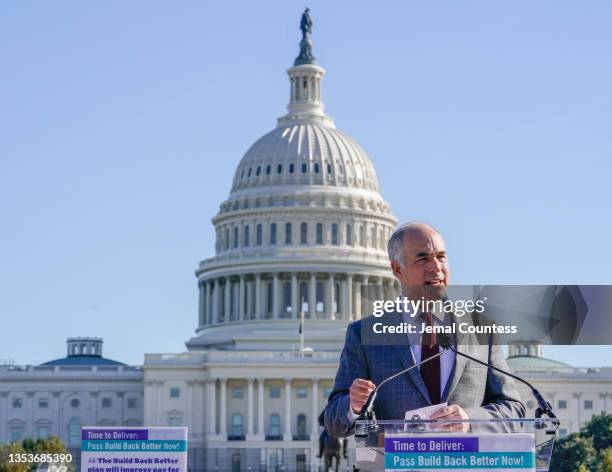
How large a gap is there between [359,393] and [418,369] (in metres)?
0.77

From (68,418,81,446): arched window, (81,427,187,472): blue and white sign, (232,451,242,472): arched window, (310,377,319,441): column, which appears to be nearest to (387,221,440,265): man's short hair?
(81,427,187,472): blue and white sign

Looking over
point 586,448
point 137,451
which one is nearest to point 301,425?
point 586,448

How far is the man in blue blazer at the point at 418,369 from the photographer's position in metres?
12.4

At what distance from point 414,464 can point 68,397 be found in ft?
626

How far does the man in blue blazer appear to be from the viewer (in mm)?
12406

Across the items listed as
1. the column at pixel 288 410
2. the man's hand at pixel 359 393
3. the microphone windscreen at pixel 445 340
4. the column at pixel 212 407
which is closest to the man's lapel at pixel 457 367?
the microphone windscreen at pixel 445 340

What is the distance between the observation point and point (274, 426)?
192 m

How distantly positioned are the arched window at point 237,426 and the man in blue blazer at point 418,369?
179 m

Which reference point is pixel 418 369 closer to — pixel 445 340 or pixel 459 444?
pixel 445 340

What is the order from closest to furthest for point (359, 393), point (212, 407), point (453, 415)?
1. point (453, 415)
2. point (359, 393)
3. point (212, 407)

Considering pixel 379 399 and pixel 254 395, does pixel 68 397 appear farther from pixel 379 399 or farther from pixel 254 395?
pixel 379 399

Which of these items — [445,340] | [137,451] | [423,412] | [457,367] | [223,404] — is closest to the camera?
[423,412]

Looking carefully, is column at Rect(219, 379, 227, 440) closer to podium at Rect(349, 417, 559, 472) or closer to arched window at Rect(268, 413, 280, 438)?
arched window at Rect(268, 413, 280, 438)

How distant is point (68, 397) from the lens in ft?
654
